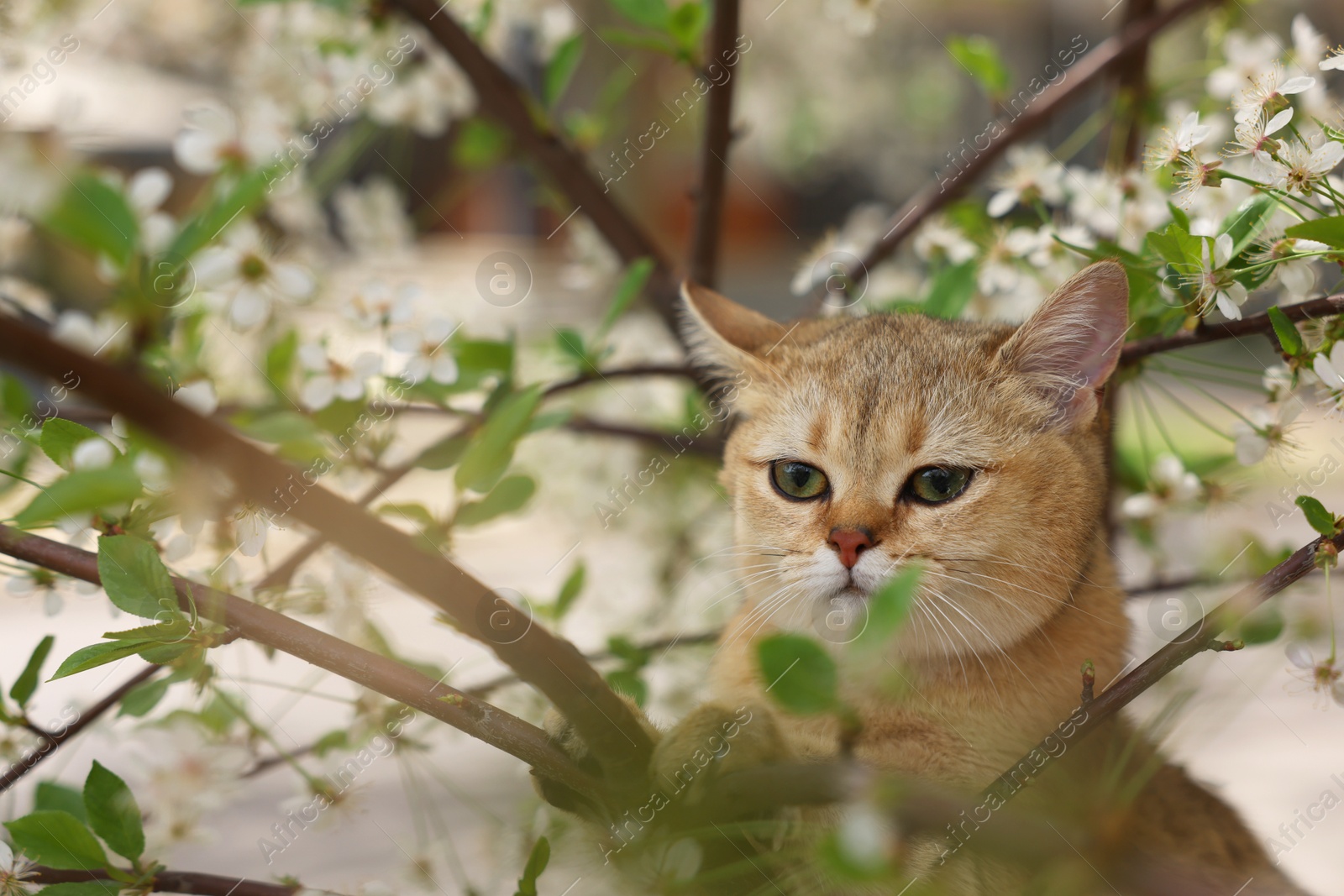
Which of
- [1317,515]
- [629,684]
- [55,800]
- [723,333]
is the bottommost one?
[1317,515]

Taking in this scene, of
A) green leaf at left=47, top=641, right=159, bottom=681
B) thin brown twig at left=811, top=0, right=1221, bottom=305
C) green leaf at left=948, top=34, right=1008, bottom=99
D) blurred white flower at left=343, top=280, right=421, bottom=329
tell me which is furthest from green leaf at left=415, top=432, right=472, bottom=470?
green leaf at left=948, top=34, right=1008, bottom=99

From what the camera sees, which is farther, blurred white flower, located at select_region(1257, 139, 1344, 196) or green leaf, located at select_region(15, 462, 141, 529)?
blurred white flower, located at select_region(1257, 139, 1344, 196)

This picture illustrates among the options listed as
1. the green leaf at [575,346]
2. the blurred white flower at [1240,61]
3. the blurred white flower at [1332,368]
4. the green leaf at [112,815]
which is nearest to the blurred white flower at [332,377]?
the green leaf at [575,346]

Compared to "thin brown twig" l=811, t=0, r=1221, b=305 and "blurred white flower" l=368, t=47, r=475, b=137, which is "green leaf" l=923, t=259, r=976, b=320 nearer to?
"thin brown twig" l=811, t=0, r=1221, b=305

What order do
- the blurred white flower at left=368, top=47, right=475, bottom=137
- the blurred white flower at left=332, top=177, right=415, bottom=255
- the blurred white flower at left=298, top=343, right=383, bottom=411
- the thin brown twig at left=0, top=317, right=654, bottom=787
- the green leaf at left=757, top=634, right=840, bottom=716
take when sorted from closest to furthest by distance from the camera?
the thin brown twig at left=0, top=317, right=654, bottom=787 → the green leaf at left=757, top=634, right=840, bottom=716 → the blurred white flower at left=298, top=343, right=383, bottom=411 → the blurred white flower at left=368, top=47, right=475, bottom=137 → the blurred white flower at left=332, top=177, right=415, bottom=255

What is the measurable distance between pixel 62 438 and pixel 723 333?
0.68m

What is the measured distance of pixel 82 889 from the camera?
2.35ft

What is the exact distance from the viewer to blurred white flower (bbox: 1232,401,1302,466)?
34.0 inches

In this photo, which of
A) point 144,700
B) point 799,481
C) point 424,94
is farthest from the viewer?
point 424,94

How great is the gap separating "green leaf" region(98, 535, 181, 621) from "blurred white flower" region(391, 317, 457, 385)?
393mm

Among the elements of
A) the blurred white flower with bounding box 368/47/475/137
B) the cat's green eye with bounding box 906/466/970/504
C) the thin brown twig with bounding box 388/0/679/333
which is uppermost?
the blurred white flower with bounding box 368/47/475/137

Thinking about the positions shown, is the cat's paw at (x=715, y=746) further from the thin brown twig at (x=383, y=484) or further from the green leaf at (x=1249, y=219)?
the green leaf at (x=1249, y=219)

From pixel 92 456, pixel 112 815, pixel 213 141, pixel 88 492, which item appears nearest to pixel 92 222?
pixel 88 492

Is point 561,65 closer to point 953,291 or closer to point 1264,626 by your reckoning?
point 953,291
